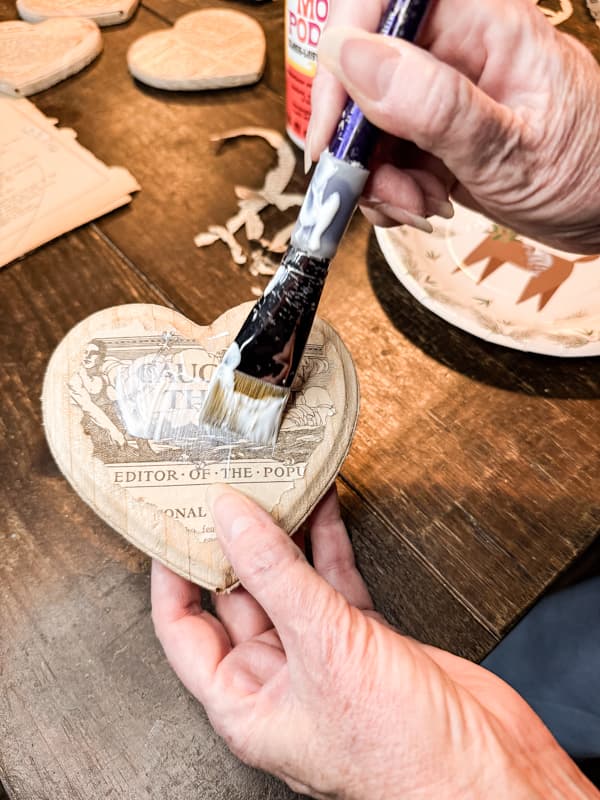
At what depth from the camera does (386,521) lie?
0.89m

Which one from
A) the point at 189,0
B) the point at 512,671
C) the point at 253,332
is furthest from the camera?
the point at 189,0

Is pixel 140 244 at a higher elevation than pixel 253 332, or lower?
lower

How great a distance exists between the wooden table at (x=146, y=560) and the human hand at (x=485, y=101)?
257 mm

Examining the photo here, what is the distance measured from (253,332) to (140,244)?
1.77 ft

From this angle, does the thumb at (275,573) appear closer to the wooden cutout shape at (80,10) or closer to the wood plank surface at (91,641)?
the wood plank surface at (91,641)

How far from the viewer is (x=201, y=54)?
1.46 m

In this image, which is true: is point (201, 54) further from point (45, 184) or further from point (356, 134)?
point (356, 134)

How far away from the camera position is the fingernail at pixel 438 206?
97 centimetres

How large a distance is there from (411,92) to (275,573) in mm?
510

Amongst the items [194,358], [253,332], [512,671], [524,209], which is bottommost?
[512,671]

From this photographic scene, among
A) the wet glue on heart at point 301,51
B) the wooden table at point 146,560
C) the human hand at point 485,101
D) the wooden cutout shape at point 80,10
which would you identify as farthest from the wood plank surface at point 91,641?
the wooden cutout shape at point 80,10

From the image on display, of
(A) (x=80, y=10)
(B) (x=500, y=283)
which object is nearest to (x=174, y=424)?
(B) (x=500, y=283)

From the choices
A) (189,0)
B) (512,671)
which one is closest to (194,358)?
(512,671)

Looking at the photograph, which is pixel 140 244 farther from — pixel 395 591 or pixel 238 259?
pixel 395 591
